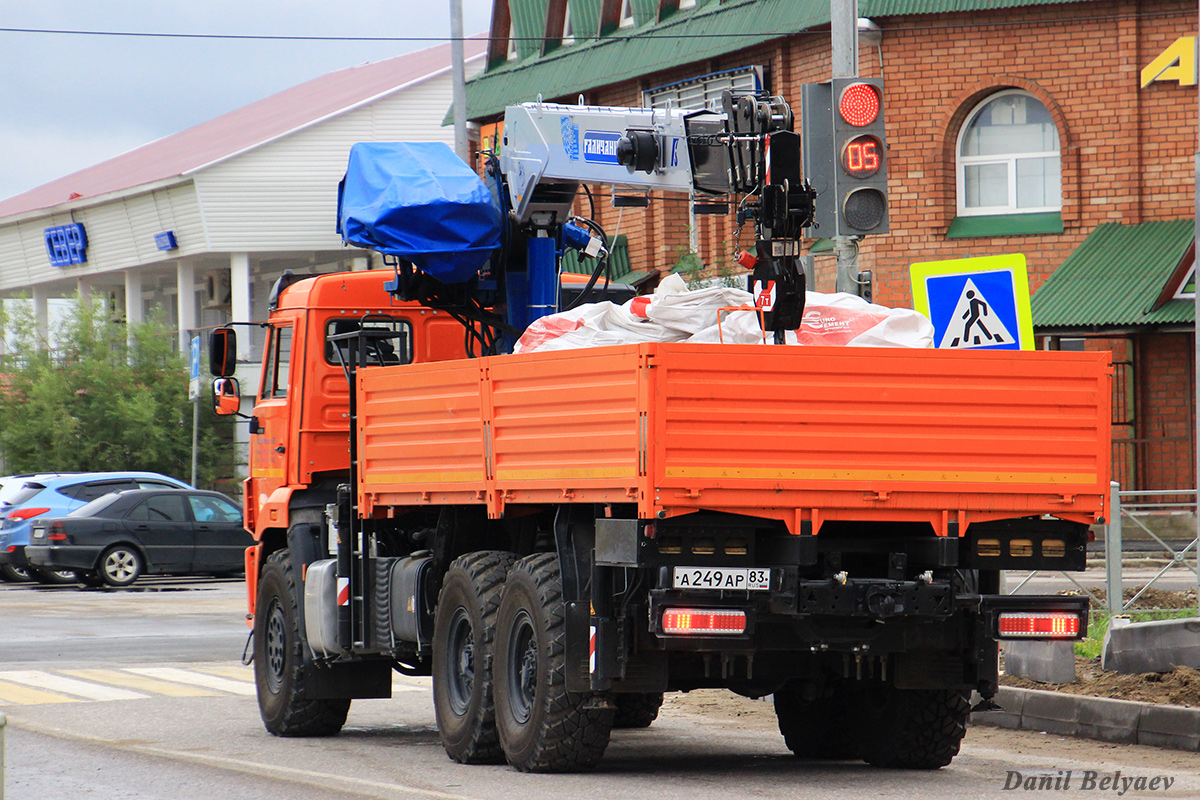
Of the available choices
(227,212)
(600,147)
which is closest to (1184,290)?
(600,147)

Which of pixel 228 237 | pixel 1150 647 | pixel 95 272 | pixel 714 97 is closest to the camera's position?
pixel 1150 647

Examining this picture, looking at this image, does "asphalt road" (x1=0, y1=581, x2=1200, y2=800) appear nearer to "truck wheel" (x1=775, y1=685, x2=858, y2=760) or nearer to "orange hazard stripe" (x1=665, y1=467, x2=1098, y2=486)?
"truck wheel" (x1=775, y1=685, x2=858, y2=760)

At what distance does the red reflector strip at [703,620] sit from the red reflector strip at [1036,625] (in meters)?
1.44

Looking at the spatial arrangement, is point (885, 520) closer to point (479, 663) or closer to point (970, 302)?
point (479, 663)

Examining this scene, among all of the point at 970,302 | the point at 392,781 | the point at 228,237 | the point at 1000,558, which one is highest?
the point at 228,237

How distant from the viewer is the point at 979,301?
39.0ft

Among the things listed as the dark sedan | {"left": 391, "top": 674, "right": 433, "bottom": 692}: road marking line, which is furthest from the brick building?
{"left": 391, "top": 674, "right": 433, "bottom": 692}: road marking line

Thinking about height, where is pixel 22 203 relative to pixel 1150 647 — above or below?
above

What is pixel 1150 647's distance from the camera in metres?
11.6

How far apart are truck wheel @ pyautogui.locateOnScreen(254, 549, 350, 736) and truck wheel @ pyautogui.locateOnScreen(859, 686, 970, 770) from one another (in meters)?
3.87

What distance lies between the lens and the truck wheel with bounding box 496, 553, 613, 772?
885cm

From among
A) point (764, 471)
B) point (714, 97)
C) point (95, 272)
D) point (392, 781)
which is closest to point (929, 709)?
point (764, 471)

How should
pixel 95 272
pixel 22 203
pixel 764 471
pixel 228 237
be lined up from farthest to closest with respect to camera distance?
pixel 22 203 → pixel 95 272 → pixel 228 237 → pixel 764 471

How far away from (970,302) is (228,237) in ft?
112
